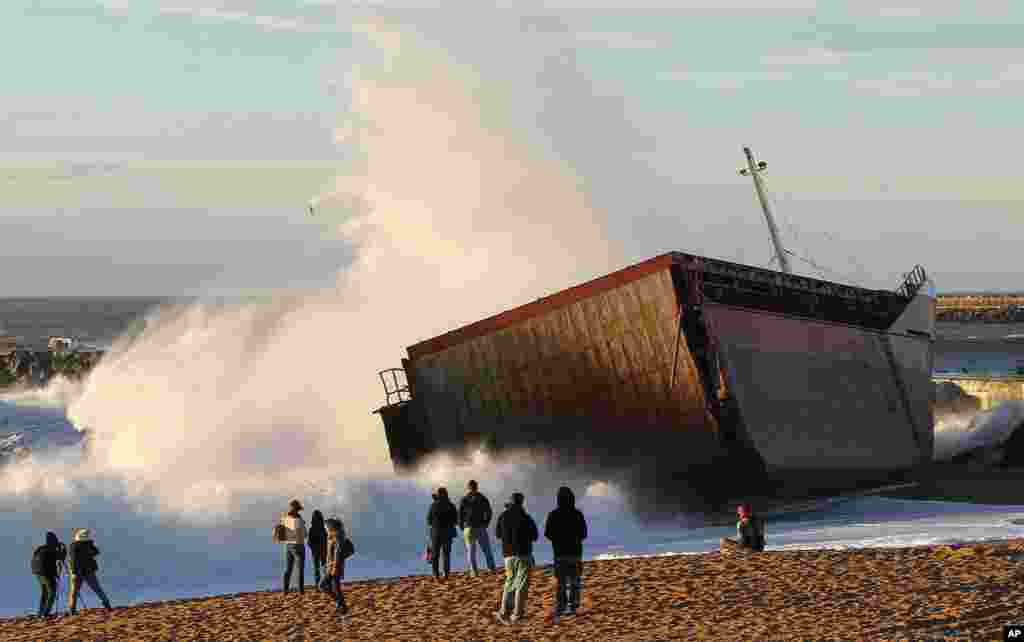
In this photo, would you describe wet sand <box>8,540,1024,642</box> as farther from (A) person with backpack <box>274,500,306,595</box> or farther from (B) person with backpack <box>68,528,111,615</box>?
(A) person with backpack <box>274,500,306,595</box>

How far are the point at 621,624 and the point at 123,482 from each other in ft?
66.3

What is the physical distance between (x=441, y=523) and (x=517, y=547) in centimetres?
429

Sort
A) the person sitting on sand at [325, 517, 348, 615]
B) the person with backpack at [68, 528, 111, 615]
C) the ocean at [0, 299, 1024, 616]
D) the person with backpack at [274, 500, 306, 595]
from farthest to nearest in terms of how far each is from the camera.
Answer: the ocean at [0, 299, 1024, 616] → the person with backpack at [68, 528, 111, 615] → the person with backpack at [274, 500, 306, 595] → the person sitting on sand at [325, 517, 348, 615]

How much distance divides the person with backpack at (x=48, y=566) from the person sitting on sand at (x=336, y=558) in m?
4.66

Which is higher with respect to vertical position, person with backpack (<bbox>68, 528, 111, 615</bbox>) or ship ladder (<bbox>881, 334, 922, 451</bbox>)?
ship ladder (<bbox>881, 334, 922, 451</bbox>)

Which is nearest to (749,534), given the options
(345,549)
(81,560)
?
(345,549)

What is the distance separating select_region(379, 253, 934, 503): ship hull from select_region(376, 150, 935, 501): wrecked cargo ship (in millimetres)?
33

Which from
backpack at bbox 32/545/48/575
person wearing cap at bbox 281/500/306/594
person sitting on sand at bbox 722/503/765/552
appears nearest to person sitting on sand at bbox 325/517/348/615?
person wearing cap at bbox 281/500/306/594

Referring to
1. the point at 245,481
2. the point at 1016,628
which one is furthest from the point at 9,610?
the point at 1016,628

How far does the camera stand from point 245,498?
118 feet

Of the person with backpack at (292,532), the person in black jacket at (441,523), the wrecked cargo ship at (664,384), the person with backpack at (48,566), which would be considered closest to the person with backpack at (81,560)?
the person with backpack at (48,566)

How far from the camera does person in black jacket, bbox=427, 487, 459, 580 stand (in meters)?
23.3

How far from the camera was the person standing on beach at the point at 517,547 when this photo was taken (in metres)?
19.3

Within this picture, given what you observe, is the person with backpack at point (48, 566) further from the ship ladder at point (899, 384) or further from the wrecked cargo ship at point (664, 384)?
the ship ladder at point (899, 384)
